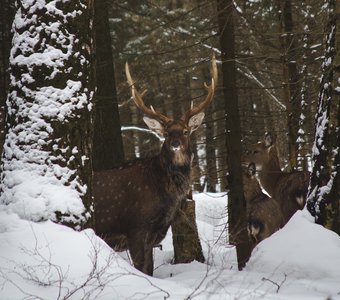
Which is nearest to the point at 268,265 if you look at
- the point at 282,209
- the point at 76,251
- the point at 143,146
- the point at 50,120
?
the point at 76,251

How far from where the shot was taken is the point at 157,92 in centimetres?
2627

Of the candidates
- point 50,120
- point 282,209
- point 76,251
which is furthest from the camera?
point 282,209

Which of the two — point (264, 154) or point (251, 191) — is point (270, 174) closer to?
point (264, 154)

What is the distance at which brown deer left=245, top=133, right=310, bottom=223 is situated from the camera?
11.0 metres

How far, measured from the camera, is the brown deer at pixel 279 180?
36.0 ft

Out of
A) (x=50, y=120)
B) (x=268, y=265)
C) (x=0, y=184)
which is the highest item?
(x=50, y=120)

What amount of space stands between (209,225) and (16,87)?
928 centimetres

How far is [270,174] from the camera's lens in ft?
40.6

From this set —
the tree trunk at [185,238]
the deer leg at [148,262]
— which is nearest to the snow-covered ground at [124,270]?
the deer leg at [148,262]

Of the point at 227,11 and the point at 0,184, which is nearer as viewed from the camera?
the point at 0,184

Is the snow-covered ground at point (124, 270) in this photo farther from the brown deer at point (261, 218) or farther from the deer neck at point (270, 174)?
the deer neck at point (270, 174)

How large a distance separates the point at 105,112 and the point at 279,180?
3.82 metres

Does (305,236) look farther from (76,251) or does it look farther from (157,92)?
(157,92)

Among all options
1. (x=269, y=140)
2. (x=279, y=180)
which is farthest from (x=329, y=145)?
(x=269, y=140)
